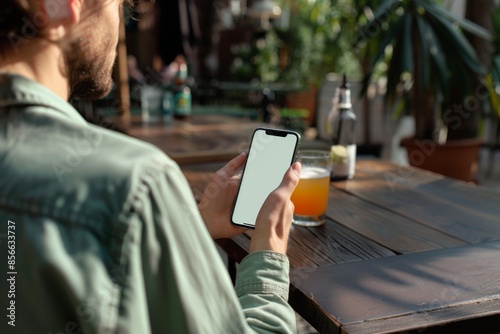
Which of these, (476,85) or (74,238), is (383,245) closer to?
(74,238)

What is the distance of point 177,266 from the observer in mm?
531

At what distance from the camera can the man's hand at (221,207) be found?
111 centimetres

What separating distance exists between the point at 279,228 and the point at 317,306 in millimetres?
134

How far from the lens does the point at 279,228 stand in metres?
0.87

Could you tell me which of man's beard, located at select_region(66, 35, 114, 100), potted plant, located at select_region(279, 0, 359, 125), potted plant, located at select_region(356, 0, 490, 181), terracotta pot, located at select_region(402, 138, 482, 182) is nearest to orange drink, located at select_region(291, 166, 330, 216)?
man's beard, located at select_region(66, 35, 114, 100)

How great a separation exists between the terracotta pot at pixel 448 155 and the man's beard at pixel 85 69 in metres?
3.00

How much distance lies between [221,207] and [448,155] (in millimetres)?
2681

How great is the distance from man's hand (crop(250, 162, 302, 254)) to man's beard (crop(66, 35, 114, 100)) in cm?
31

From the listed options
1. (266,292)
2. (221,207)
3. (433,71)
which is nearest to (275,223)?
(266,292)

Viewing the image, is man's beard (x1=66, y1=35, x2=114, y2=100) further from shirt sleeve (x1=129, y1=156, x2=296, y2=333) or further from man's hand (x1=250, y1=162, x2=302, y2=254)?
man's hand (x1=250, y1=162, x2=302, y2=254)

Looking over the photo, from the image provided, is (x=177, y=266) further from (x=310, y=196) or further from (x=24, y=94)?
(x=310, y=196)

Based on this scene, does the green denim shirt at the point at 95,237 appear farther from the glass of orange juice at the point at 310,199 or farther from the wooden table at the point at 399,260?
the glass of orange juice at the point at 310,199

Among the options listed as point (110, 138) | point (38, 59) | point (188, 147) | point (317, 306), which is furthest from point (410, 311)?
point (188, 147)

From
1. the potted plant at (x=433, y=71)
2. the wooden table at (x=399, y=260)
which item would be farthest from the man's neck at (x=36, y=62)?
the potted plant at (x=433, y=71)
